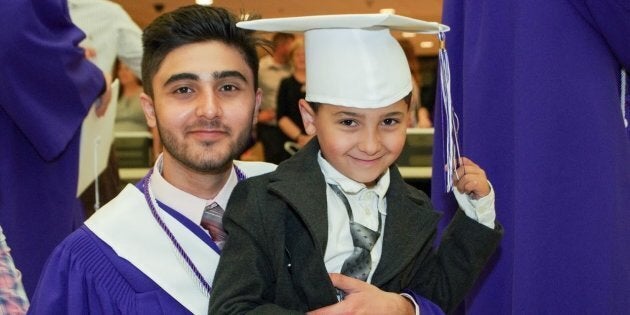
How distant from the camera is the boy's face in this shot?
7.15 ft

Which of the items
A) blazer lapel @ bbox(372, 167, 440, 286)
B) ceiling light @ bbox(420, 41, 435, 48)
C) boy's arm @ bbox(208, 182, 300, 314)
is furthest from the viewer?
ceiling light @ bbox(420, 41, 435, 48)

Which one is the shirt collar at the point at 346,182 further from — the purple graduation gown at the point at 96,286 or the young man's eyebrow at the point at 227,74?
the purple graduation gown at the point at 96,286

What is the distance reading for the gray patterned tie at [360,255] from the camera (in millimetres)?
2180

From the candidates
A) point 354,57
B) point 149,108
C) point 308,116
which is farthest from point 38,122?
point 354,57

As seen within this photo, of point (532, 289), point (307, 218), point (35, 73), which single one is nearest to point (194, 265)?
point (307, 218)

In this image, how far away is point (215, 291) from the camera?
211cm

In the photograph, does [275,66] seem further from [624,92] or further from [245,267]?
[245,267]

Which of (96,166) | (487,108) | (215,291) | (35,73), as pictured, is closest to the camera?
(215,291)

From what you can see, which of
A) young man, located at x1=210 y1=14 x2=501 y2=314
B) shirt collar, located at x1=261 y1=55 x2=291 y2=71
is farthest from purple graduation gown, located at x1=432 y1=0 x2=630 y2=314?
shirt collar, located at x1=261 y1=55 x2=291 y2=71

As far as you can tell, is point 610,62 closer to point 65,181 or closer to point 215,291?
point 215,291

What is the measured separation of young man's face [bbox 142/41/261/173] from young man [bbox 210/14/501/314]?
0.42 ft

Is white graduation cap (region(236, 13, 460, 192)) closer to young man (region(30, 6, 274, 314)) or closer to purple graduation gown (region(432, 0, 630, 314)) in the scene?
young man (region(30, 6, 274, 314))

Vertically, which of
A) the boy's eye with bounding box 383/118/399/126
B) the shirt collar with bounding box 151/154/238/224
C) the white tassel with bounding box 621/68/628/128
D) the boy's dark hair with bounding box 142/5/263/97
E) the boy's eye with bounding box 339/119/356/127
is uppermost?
the boy's dark hair with bounding box 142/5/263/97

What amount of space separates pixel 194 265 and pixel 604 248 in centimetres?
102
